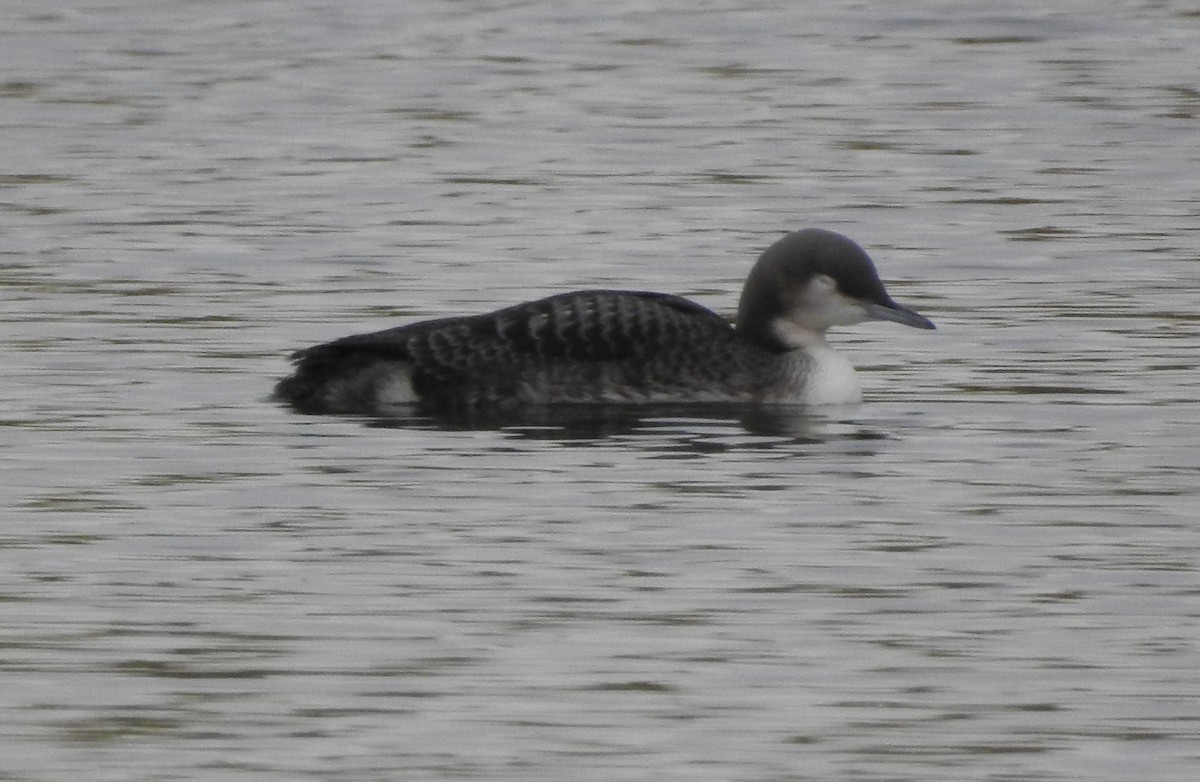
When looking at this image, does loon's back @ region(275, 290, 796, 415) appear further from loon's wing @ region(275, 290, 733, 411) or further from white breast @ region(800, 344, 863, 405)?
white breast @ region(800, 344, 863, 405)

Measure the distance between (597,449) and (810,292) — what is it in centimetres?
165

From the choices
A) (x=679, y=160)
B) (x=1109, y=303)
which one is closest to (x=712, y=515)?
(x=1109, y=303)

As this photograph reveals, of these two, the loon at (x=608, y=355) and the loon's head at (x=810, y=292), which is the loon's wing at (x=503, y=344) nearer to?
the loon at (x=608, y=355)

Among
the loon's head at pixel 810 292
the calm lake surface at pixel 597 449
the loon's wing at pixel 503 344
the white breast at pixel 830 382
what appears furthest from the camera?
the loon's head at pixel 810 292

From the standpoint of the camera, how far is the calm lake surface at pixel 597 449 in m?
7.16

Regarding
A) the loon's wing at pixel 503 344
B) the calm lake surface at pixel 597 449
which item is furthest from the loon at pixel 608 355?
the calm lake surface at pixel 597 449

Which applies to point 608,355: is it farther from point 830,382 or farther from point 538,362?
point 830,382

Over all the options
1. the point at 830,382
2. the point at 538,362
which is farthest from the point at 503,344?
the point at 830,382

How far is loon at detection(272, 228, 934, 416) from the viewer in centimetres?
1160

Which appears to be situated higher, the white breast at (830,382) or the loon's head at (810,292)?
the loon's head at (810,292)

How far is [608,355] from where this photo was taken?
38.5 ft

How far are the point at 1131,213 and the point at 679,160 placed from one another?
3246 mm

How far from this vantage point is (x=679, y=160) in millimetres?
18391

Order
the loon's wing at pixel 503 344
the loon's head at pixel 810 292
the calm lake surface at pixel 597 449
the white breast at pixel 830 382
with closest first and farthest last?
the calm lake surface at pixel 597 449 → the loon's wing at pixel 503 344 → the white breast at pixel 830 382 → the loon's head at pixel 810 292
